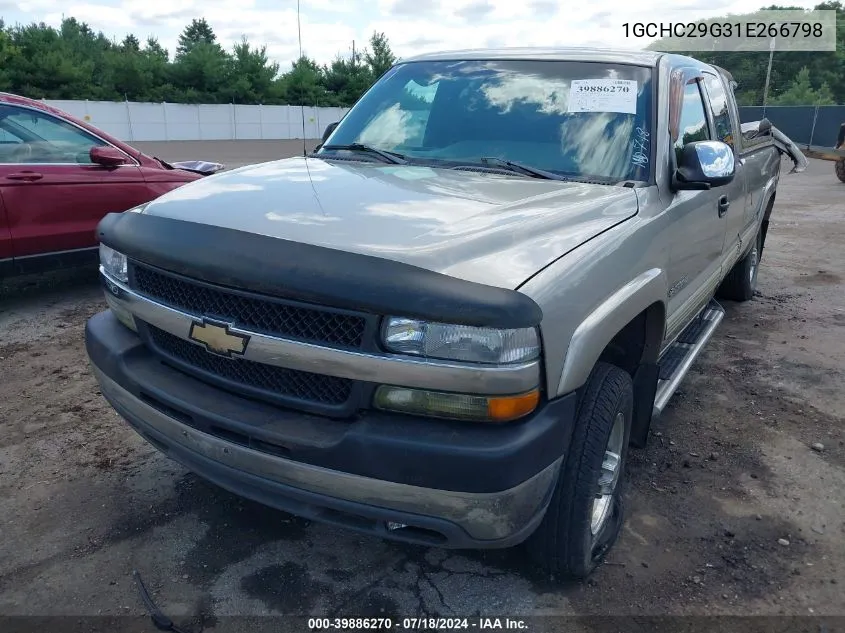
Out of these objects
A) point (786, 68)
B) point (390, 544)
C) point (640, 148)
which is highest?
point (786, 68)

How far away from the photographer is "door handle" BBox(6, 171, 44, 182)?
17.0 feet

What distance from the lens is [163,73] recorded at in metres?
49.7

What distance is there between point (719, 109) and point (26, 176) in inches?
196

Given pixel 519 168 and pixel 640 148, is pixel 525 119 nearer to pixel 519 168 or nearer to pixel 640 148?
pixel 519 168

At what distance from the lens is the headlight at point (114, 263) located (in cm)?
264

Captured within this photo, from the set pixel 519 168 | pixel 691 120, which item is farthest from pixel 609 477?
pixel 691 120

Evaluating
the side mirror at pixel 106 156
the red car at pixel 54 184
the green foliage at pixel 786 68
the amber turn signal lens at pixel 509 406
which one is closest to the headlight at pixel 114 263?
the amber turn signal lens at pixel 509 406

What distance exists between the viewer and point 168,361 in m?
2.51

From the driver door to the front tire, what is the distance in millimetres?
4678

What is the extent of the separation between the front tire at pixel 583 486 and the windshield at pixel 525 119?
1021mm

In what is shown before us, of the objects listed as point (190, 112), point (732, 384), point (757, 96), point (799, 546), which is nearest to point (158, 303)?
point (799, 546)

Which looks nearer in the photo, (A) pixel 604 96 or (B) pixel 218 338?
(B) pixel 218 338

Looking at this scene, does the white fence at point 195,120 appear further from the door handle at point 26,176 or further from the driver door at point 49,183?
the door handle at point 26,176

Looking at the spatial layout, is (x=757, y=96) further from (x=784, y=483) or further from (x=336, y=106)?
(x=784, y=483)
